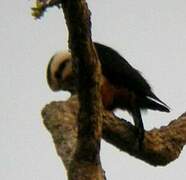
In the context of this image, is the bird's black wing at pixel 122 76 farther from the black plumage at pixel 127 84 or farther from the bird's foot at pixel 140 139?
the bird's foot at pixel 140 139

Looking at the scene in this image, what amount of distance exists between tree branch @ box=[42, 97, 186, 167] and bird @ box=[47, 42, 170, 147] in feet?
1.01

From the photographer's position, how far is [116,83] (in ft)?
15.6

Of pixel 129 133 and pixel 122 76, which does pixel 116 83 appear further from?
pixel 129 133

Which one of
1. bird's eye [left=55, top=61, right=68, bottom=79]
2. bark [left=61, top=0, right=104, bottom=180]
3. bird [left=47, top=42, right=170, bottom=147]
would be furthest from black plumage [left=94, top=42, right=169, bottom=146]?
bark [left=61, top=0, right=104, bottom=180]

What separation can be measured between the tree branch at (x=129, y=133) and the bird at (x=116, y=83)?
0.31 meters

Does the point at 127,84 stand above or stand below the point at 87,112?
above

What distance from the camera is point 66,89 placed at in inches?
188

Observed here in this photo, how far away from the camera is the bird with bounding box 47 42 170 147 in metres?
4.67

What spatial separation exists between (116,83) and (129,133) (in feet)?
2.15

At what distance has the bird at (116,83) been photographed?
184 inches

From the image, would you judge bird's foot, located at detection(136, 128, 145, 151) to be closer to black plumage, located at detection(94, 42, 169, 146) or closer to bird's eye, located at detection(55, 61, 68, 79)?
black plumage, located at detection(94, 42, 169, 146)

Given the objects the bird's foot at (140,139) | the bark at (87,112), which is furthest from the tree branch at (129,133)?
the bark at (87,112)

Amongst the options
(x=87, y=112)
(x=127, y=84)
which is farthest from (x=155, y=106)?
(x=87, y=112)

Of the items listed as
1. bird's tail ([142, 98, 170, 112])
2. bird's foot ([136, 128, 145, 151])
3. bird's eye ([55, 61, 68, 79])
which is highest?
bird's eye ([55, 61, 68, 79])
